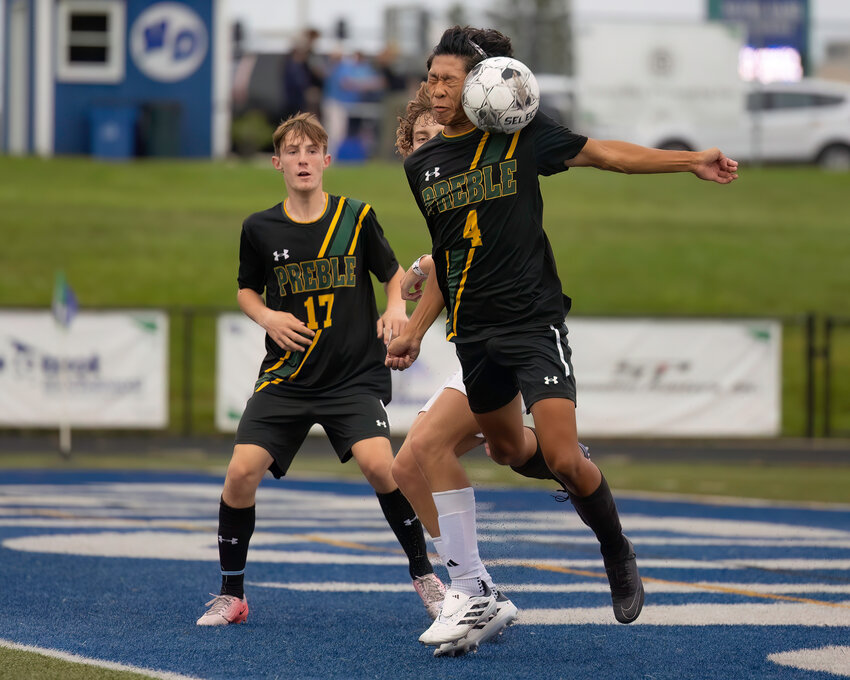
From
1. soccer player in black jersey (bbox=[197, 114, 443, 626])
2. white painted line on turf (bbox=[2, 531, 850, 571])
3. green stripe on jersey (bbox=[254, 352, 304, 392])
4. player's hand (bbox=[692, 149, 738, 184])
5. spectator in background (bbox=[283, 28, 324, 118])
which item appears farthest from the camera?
spectator in background (bbox=[283, 28, 324, 118])

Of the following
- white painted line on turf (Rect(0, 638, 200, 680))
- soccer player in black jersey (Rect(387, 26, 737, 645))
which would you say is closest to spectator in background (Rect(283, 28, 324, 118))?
soccer player in black jersey (Rect(387, 26, 737, 645))

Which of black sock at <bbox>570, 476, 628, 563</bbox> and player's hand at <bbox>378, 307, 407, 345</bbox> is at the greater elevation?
player's hand at <bbox>378, 307, 407, 345</bbox>

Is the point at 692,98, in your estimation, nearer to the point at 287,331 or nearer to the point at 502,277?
the point at 287,331

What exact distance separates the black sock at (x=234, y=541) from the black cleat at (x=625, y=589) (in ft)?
5.10

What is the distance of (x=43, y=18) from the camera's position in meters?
30.7

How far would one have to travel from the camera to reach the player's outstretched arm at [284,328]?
5.93m

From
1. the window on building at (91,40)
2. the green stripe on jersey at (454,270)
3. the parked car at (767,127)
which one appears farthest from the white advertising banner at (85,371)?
the parked car at (767,127)

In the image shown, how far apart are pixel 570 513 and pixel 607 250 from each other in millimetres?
14614

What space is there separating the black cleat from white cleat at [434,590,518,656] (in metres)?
0.42

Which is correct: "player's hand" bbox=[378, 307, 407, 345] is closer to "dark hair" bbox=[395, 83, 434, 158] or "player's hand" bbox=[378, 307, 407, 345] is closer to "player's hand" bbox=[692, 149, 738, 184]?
"dark hair" bbox=[395, 83, 434, 158]

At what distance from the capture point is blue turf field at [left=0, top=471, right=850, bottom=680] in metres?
5.11

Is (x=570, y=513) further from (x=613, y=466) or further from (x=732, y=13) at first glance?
(x=732, y=13)

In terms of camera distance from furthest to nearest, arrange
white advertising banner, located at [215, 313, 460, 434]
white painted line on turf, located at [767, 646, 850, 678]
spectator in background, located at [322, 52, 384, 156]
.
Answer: spectator in background, located at [322, 52, 384, 156], white advertising banner, located at [215, 313, 460, 434], white painted line on turf, located at [767, 646, 850, 678]

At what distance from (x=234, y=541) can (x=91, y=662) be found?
1.19 meters
